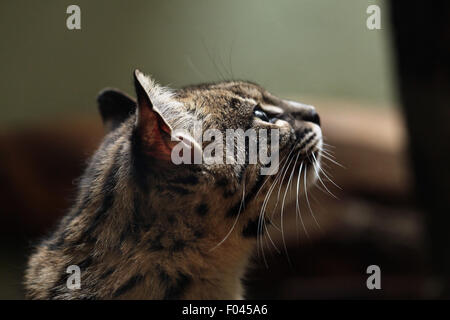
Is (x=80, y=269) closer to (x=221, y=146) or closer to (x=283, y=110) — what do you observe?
(x=221, y=146)

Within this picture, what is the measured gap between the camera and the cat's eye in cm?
167

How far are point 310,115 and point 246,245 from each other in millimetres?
473

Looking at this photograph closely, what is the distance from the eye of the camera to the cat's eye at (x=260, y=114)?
1.67m

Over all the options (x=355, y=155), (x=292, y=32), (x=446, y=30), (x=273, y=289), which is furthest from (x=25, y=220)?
(x=446, y=30)

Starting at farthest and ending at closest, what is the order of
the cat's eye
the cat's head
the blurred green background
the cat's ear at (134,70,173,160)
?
the cat's eye → the blurred green background → the cat's head → the cat's ear at (134,70,173,160)

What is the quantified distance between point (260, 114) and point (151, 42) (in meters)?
0.52

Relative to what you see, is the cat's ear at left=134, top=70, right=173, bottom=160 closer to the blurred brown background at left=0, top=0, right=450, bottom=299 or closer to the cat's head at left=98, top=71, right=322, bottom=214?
the cat's head at left=98, top=71, right=322, bottom=214

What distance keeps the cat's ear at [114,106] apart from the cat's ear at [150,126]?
1.14ft

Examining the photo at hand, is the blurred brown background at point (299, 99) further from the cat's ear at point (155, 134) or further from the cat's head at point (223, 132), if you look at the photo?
the cat's ear at point (155, 134)

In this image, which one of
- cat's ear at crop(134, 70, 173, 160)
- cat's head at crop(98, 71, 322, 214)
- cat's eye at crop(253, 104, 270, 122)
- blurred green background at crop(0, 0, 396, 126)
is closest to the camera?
cat's ear at crop(134, 70, 173, 160)

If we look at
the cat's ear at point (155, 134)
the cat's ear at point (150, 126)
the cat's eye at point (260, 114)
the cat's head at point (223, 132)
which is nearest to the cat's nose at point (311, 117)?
the cat's head at point (223, 132)

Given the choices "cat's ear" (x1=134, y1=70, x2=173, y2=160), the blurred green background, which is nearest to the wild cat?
"cat's ear" (x1=134, y1=70, x2=173, y2=160)

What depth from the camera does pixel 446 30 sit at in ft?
9.28
